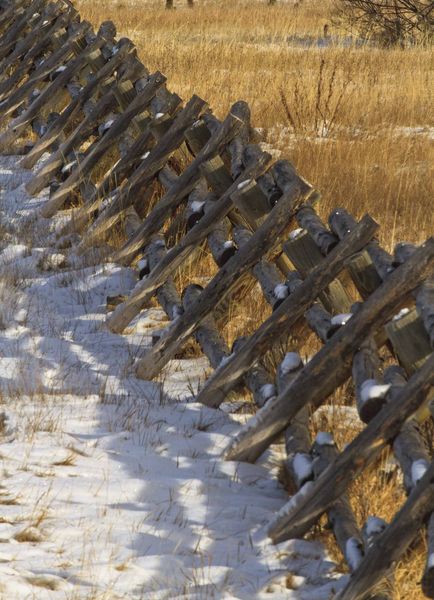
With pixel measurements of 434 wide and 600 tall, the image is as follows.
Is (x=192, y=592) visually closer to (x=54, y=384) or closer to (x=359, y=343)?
(x=359, y=343)

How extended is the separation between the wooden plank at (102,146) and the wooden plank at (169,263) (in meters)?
1.54

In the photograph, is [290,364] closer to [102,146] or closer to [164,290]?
[164,290]

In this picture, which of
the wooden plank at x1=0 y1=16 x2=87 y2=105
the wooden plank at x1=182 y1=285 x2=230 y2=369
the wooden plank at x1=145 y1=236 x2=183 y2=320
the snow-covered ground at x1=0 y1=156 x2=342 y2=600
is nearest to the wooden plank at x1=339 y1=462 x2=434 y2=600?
the snow-covered ground at x1=0 y1=156 x2=342 y2=600

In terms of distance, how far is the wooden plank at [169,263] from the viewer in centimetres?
473

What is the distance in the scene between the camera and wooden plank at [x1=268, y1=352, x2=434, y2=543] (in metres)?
2.84

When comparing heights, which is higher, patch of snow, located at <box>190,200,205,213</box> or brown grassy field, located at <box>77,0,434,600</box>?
brown grassy field, located at <box>77,0,434,600</box>

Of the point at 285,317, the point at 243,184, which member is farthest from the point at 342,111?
the point at 285,317

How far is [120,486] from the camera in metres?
3.29

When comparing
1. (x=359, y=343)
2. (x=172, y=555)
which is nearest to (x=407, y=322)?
(x=359, y=343)

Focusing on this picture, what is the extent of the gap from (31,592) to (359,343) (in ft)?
4.30

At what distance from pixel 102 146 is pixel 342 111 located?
10.5 ft

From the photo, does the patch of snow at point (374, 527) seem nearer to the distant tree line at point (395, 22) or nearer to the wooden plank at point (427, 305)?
the wooden plank at point (427, 305)

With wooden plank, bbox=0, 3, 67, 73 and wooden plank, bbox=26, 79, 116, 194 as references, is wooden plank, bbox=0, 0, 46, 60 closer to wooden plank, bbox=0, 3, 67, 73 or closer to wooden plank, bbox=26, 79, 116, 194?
wooden plank, bbox=0, 3, 67, 73

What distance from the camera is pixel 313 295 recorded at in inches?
147
